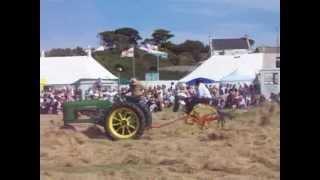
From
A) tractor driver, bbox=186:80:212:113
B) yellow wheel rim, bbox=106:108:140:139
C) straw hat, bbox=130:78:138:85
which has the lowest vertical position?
yellow wheel rim, bbox=106:108:140:139

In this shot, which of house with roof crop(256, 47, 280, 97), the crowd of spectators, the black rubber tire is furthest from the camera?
the black rubber tire

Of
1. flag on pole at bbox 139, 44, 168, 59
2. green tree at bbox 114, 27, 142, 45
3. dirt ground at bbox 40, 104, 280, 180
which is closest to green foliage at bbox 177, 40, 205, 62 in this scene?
flag on pole at bbox 139, 44, 168, 59

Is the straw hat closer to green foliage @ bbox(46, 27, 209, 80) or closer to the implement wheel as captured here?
green foliage @ bbox(46, 27, 209, 80)

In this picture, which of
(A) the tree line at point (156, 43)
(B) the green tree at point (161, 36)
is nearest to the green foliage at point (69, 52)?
(A) the tree line at point (156, 43)

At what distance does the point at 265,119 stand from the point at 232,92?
0.72 feet

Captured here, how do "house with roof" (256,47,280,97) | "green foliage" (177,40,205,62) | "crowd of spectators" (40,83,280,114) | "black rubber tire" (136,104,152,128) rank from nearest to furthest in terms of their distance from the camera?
"house with roof" (256,47,280,97) → "green foliage" (177,40,205,62) → "crowd of spectators" (40,83,280,114) → "black rubber tire" (136,104,152,128)

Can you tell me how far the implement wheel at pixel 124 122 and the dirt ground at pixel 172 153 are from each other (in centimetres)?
5

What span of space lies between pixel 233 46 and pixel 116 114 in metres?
0.73

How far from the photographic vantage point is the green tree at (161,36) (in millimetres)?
2227

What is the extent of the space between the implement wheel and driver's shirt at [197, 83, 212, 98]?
33 centimetres

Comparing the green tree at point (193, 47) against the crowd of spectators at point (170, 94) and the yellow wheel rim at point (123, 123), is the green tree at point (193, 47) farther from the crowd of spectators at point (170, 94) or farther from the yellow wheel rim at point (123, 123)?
the yellow wheel rim at point (123, 123)

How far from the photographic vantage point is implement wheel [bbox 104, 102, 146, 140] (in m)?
2.47

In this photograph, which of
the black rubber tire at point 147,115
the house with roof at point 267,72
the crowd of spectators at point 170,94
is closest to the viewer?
the house with roof at point 267,72

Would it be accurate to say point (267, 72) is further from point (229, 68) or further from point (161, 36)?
point (161, 36)
